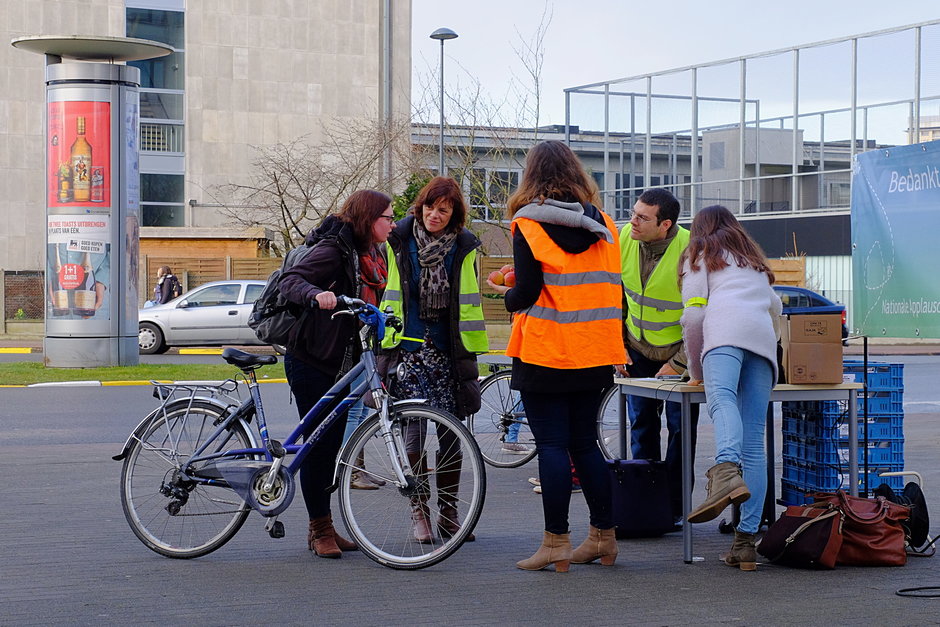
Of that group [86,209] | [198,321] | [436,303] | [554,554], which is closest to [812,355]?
[554,554]

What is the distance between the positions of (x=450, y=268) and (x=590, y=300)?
3.03ft

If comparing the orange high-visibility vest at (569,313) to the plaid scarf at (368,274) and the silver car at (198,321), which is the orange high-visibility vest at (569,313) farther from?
the silver car at (198,321)

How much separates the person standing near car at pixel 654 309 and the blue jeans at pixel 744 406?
3.25 feet

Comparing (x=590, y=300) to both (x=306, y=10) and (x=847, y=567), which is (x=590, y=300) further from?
(x=306, y=10)

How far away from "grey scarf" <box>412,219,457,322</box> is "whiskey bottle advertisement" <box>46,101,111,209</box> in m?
13.5

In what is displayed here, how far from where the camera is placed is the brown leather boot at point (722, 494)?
19.4 feet

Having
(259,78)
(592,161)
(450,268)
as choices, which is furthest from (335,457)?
(259,78)

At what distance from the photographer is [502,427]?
9844 mm

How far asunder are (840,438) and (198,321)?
1965 centimetres

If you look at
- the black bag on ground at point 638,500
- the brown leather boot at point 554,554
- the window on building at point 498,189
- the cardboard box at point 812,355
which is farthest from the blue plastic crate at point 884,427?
the window on building at point 498,189

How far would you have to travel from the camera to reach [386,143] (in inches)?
1474

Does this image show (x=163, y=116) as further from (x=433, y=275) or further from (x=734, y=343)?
(x=734, y=343)

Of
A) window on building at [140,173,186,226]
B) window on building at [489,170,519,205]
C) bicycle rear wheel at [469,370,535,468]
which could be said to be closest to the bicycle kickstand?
bicycle rear wheel at [469,370,535,468]

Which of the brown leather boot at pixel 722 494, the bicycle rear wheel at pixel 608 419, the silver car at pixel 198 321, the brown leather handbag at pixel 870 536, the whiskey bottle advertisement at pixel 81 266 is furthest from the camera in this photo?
the silver car at pixel 198 321
